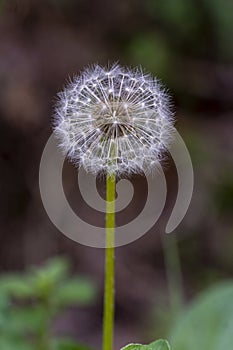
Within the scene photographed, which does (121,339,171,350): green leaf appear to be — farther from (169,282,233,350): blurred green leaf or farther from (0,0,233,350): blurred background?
(0,0,233,350): blurred background

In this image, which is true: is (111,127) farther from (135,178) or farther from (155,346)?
(135,178)

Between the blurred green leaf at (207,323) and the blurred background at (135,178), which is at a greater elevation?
the blurred background at (135,178)

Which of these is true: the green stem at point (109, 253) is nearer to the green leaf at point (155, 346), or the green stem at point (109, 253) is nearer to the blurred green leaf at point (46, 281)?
the green leaf at point (155, 346)

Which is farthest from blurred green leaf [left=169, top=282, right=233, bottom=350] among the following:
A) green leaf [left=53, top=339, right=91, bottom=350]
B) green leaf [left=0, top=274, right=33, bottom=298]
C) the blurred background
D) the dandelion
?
the blurred background

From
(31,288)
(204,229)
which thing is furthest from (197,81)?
(31,288)

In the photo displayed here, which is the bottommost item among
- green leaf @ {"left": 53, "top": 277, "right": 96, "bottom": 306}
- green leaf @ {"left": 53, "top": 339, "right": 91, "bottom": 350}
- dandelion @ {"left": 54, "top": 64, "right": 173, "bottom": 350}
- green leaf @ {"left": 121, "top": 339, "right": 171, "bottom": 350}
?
green leaf @ {"left": 53, "top": 339, "right": 91, "bottom": 350}

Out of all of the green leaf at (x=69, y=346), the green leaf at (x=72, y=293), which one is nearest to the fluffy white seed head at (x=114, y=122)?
the green leaf at (x=69, y=346)
